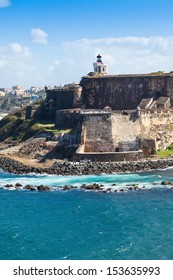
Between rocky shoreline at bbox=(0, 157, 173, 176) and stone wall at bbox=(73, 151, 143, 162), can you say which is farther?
stone wall at bbox=(73, 151, 143, 162)

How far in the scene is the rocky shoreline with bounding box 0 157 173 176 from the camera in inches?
1786

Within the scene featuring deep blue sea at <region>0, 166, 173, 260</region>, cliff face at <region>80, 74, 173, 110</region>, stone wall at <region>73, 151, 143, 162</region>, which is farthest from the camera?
cliff face at <region>80, 74, 173, 110</region>

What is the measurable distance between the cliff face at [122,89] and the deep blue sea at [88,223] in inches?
809

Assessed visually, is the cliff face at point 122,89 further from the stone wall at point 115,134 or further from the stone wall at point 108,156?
the stone wall at point 108,156

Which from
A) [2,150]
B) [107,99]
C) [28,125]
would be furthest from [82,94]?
[2,150]

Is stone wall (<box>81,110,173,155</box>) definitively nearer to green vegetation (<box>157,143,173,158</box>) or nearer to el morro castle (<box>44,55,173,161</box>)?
el morro castle (<box>44,55,173,161</box>)

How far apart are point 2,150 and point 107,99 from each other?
46.4 ft

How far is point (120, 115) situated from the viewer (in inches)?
2002

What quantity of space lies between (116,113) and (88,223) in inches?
850

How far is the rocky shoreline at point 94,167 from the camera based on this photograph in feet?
149

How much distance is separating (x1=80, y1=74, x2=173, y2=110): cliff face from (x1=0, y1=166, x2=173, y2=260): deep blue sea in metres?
20.6

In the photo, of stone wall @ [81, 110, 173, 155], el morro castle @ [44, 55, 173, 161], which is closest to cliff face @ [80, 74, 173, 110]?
el morro castle @ [44, 55, 173, 161]

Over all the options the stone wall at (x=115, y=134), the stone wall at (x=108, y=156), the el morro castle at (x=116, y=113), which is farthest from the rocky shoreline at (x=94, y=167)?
the stone wall at (x=115, y=134)

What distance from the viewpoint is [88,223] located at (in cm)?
3080
